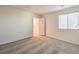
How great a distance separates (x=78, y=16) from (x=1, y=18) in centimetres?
419

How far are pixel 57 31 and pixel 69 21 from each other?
1.43 metres

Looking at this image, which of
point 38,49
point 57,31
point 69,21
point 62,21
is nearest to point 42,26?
point 57,31

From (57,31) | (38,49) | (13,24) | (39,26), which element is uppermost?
(13,24)

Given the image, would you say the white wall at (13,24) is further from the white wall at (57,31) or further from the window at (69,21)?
the window at (69,21)

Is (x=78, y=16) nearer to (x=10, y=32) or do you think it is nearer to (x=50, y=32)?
(x=50, y=32)

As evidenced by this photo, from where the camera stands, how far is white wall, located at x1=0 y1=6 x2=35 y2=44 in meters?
5.16

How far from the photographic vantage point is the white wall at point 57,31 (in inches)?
214

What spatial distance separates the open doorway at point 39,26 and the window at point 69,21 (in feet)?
9.06

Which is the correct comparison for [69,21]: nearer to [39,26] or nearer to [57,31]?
[57,31]

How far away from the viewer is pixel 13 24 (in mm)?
5957

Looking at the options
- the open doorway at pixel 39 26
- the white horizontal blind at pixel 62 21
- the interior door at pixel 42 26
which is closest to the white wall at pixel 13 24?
the open doorway at pixel 39 26

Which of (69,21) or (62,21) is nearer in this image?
(69,21)
